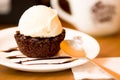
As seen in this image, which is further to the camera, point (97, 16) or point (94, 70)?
point (97, 16)

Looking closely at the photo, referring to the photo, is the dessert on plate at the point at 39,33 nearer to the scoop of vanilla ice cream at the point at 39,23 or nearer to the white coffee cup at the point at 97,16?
the scoop of vanilla ice cream at the point at 39,23

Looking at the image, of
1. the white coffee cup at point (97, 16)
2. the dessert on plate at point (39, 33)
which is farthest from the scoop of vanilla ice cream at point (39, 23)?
the white coffee cup at point (97, 16)

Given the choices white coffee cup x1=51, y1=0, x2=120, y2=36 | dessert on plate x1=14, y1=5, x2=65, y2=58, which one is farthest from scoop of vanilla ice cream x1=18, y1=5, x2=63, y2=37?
white coffee cup x1=51, y1=0, x2=120, y2=36

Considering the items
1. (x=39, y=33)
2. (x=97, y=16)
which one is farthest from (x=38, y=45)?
(x=97, y=16)

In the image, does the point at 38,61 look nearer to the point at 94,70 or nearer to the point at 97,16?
the point at 94,70

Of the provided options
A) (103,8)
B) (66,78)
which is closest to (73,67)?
(66,78)

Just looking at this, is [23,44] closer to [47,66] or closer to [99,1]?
[47,66]
